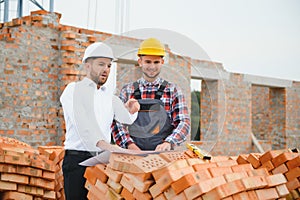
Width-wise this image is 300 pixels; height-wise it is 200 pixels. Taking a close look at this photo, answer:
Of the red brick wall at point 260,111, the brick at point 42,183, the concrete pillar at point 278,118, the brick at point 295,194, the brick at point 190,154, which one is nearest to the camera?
the brick at point 190,154

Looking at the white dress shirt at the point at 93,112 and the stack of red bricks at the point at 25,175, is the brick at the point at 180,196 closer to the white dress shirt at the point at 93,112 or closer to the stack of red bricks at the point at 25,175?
the white dress shirt at the point at 93,112

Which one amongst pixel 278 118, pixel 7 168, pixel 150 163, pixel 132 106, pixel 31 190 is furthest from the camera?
pixel 278 118

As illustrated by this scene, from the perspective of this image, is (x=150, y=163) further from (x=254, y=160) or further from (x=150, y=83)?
(x=254, y=160)

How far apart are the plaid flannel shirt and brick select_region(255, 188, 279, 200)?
0.50 metres

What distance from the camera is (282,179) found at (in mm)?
2510

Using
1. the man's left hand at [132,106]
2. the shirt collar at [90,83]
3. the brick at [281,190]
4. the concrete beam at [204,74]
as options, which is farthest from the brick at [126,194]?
the brick at [281,190]

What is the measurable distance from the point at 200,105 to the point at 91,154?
72 cm

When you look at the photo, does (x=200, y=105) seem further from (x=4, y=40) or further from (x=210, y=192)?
(x=4, y=40)

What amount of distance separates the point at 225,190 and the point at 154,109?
527mm

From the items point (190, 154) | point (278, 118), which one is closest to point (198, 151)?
point (190, 154)

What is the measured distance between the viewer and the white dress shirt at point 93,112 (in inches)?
89.7

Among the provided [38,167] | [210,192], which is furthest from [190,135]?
[38,167]

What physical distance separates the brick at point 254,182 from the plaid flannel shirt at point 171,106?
0.39 metres

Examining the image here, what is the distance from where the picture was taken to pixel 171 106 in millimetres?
2213
